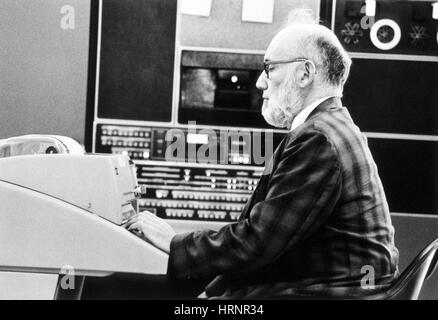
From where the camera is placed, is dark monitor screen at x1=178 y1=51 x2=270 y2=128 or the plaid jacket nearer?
the plaid jacket

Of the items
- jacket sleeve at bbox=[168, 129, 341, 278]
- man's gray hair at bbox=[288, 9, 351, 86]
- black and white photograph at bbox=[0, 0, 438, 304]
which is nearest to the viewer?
jacket sleeve at bbox=[168, 129, 341, 278]

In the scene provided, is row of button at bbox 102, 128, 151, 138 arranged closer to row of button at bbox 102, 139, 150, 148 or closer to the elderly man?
row of button at bbox 102, 139, 150, 148

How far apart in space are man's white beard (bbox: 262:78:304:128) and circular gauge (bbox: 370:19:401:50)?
53.8 inches

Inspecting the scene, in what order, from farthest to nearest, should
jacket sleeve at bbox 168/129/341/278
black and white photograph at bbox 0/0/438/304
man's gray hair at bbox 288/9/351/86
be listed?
black and white photograph at bbox 0/0/438/304 < man's gray hair at bbox 288/9/351/86 < jacket sleeve at bbox 168/129/341/278

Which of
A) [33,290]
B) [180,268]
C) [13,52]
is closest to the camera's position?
[180,268]

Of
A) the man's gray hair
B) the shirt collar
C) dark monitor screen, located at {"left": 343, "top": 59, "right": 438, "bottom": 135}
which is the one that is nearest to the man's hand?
the shirt collar

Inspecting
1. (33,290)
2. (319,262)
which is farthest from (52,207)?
(319,262)

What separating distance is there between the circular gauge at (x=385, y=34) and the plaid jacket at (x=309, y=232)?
146 centimetres

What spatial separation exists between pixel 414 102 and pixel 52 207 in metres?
1.98

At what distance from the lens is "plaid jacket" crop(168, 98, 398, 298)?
127 centimetres

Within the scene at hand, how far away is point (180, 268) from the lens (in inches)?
52.1

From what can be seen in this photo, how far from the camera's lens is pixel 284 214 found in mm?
1262

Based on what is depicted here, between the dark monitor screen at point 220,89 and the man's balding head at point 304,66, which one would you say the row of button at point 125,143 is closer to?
the dark monitor screen at point 220,89

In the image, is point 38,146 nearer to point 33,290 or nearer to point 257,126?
point 33,290
